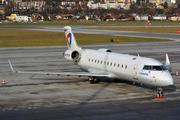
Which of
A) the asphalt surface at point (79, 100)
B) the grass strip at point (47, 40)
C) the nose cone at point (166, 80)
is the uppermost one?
the nose cone at point (166, 80)

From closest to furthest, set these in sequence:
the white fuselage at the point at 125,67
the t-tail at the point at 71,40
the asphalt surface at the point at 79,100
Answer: the asphalt surface at the point at 79,100 < the white fuselage at the point at 125,67 < the t-tail at the point at 71,40

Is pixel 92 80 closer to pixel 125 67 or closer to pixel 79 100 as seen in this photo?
pixel 125 67

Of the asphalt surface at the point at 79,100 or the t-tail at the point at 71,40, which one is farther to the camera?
the t-tail at the point at 71,40

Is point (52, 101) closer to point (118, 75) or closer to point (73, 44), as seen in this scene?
point (118, 75)

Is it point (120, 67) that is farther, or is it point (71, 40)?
point (71, 40)

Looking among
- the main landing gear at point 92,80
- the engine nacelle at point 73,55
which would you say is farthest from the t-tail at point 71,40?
the main landing gear at point 92,80

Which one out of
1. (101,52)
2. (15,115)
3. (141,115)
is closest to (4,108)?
(15,115)

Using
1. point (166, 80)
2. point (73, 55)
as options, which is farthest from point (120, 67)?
point (73, 55)

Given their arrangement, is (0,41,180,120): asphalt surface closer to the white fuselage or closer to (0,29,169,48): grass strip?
the white fuselage

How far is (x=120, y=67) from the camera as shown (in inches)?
1005

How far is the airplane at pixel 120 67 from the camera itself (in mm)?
22547

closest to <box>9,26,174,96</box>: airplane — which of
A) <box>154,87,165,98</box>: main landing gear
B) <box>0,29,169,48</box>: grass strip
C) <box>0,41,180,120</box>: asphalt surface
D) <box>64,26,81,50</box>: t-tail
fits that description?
<box>64,26,81,50</box>: t-tail

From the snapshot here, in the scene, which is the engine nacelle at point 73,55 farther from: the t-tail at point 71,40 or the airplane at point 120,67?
the t-tail at point 71,40

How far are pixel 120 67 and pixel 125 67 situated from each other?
638mm
